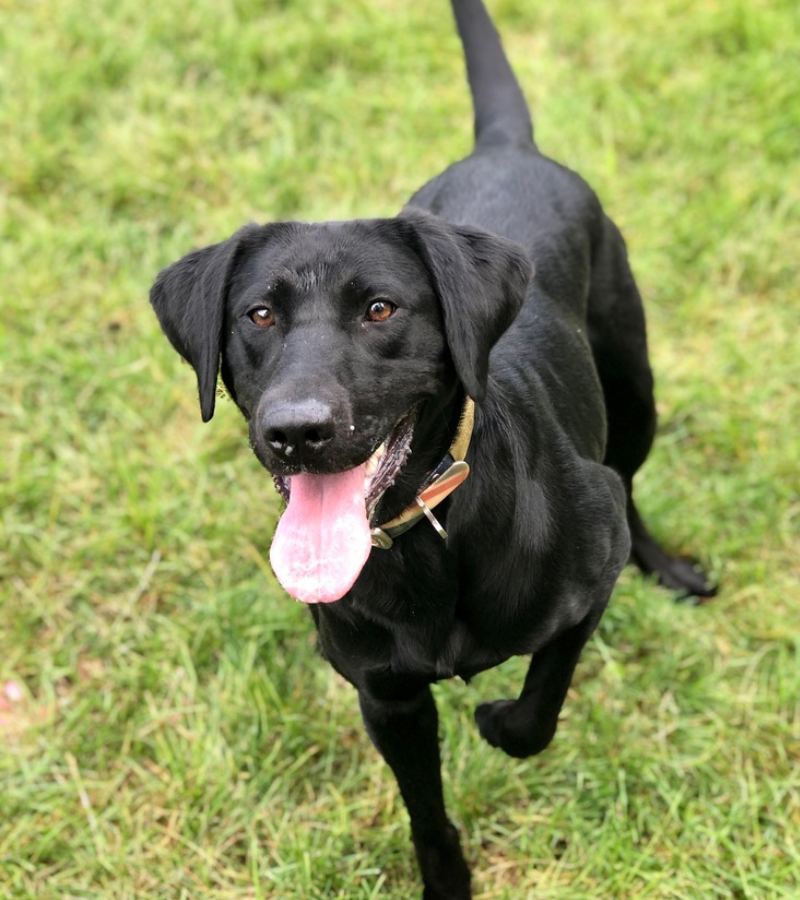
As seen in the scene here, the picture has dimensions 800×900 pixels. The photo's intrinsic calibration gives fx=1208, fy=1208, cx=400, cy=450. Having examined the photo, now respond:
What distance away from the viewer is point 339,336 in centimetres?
246

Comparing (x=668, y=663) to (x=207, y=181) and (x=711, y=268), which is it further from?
(x=207, y=181)

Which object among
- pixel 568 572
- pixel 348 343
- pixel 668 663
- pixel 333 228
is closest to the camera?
pixel 348 343

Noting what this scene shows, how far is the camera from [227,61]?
6.23 meters

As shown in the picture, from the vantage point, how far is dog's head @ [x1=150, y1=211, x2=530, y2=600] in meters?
2.34

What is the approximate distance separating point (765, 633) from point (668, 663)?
13.4 inches

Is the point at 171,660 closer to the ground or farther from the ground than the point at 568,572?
closer to the ground

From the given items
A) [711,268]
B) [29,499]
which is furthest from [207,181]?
[711,268]

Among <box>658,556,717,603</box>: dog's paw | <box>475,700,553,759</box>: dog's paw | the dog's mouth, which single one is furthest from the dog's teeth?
<box>658,556,717,603</box>: dog's paw

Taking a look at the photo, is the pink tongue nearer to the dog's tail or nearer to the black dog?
the black dog

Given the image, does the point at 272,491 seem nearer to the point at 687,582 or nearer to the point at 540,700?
the point at 687,582

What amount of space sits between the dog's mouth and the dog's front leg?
48cm

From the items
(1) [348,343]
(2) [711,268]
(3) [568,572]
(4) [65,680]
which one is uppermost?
(1) [348,343]

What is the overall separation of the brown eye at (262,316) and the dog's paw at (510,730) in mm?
1197

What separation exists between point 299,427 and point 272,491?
2.12 m
